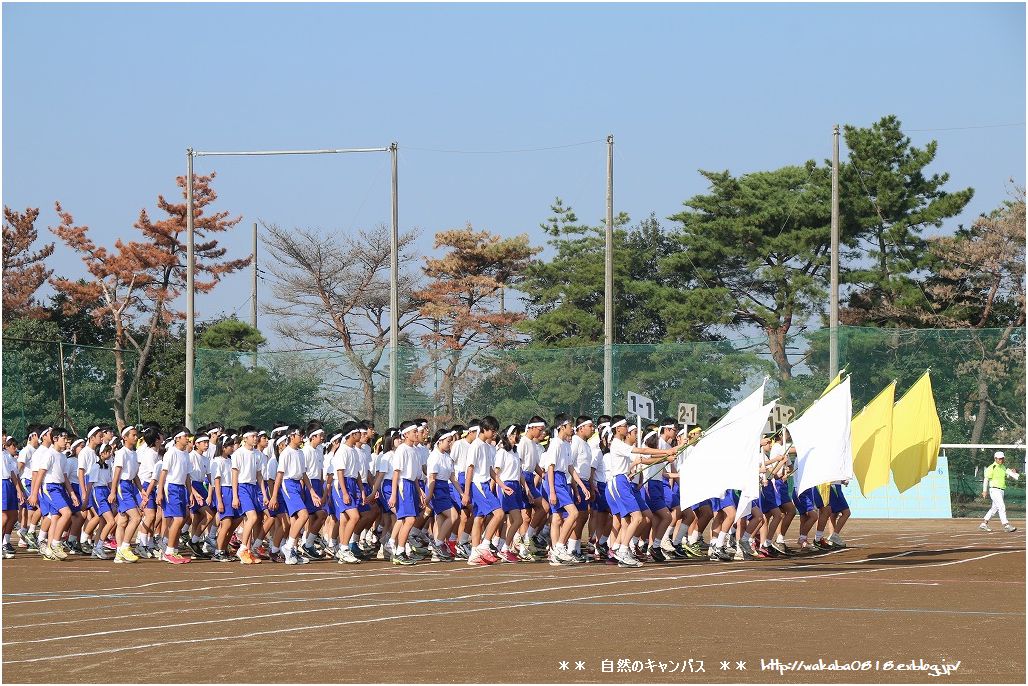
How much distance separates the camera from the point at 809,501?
2238 centimetres

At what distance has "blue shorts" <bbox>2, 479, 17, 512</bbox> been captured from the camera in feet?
74.5

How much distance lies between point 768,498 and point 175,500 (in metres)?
8.20

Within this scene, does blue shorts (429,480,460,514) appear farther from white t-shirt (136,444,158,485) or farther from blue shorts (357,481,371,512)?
white t-shirt (136,444,158,485)

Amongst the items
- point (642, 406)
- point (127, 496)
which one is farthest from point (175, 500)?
point (642, 406)

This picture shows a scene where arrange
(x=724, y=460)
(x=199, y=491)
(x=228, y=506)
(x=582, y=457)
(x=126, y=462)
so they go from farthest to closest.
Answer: (x=199, y=491)
(x=126, y=462)
(x=228, y=506)
(x=582, y=457)
(x=724, y=460)

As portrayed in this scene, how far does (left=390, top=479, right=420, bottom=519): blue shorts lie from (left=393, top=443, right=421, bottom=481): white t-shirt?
0.10m

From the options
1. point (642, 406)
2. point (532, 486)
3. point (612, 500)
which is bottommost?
point (612, 500)

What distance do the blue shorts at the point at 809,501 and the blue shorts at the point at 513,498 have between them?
450cm

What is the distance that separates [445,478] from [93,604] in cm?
699

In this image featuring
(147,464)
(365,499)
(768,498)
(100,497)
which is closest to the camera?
(147,464)

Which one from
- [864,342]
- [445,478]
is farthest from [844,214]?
[445,478]

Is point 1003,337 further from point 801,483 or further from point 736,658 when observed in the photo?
point 736,658

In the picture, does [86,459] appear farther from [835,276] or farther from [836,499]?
[835,276]

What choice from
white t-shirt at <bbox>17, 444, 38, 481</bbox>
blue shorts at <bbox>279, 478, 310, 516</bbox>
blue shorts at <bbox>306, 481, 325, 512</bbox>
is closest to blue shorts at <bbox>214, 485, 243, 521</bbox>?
blue shorts at <bbox>279, 478, 310, 516</bbox>
